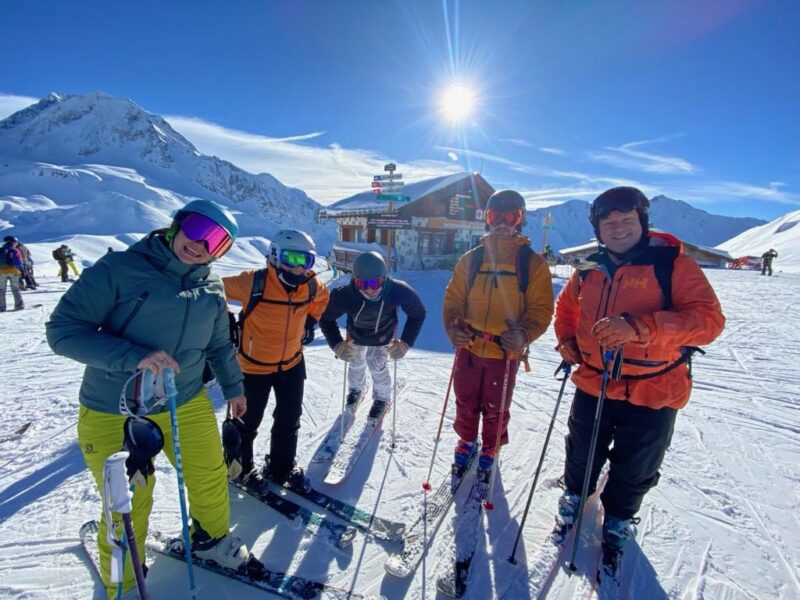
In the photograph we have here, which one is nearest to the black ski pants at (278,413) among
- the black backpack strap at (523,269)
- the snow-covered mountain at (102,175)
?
the black backpack strap at (523,269)

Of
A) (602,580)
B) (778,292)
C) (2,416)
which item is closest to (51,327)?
(602,580)

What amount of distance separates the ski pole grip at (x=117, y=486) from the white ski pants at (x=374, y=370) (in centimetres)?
319

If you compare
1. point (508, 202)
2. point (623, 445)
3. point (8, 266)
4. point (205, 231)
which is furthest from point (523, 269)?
point (8, 266)

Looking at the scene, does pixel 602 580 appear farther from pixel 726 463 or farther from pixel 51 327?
pixel 51 327

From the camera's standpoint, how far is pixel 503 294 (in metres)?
3.14

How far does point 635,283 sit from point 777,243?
105 metres

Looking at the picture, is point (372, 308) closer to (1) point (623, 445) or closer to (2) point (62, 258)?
(1) point (623, 445)

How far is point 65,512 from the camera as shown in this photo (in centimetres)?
303

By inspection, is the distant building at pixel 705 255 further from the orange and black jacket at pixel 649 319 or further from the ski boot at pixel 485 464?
the orange and black jacket at pixel 649 319

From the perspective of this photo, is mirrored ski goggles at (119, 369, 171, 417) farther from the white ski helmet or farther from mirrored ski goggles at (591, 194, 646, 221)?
mirrored ski goggles at (591, 194, 646, 221)

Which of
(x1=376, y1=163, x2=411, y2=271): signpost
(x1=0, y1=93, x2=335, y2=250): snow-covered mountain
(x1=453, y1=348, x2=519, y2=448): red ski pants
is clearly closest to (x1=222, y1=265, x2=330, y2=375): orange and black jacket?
(x1=453, y1=348, x2=519, y2=448): red ski pants

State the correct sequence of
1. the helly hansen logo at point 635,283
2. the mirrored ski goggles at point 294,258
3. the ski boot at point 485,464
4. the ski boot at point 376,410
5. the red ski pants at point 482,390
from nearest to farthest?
1. the helly hansen logo at point 635,283
2. the mirrored ski goggles at point 294,258
3. the red ski pants at point 482,390
4. the ski boot at point 485,464
5. the ski boot at point 376,410

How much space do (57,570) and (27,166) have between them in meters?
131

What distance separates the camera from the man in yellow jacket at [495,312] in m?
3.11
